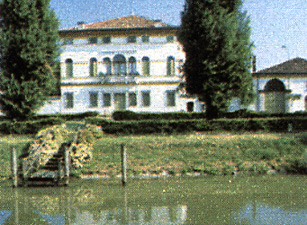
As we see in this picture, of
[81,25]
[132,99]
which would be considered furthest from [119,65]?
[81,25]

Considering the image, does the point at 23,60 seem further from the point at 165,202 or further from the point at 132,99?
the point at 165,202

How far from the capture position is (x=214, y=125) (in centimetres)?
1977

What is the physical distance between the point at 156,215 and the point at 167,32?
93.7 ft

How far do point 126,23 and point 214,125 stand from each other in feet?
66.6

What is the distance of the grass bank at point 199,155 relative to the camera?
14.3 meters

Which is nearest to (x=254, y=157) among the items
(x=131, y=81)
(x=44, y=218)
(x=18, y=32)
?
(x=44, y=218)

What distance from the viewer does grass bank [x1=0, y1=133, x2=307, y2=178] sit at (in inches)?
563

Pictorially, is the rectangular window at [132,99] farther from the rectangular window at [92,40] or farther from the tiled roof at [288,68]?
the tiled roof at [288,68]

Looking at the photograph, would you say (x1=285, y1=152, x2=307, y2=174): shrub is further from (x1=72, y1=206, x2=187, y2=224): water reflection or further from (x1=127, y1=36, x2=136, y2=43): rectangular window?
(x1=127, y1=36, x2=136, y2=43): rectangular window

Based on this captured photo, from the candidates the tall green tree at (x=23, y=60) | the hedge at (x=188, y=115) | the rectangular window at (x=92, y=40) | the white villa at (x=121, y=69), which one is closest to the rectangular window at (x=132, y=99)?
the white villa at (x=121, y=69)

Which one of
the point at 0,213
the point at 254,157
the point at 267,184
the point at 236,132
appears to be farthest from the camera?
the point at 236,132

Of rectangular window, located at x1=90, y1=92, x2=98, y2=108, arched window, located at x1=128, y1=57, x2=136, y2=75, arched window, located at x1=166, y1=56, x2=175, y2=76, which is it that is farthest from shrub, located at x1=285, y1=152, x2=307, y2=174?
rectangular window, located at x1=90, y1=92, x2=98, y2=108

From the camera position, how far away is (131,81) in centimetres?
3522

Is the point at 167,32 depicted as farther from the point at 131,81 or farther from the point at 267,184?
the point at 267,184
